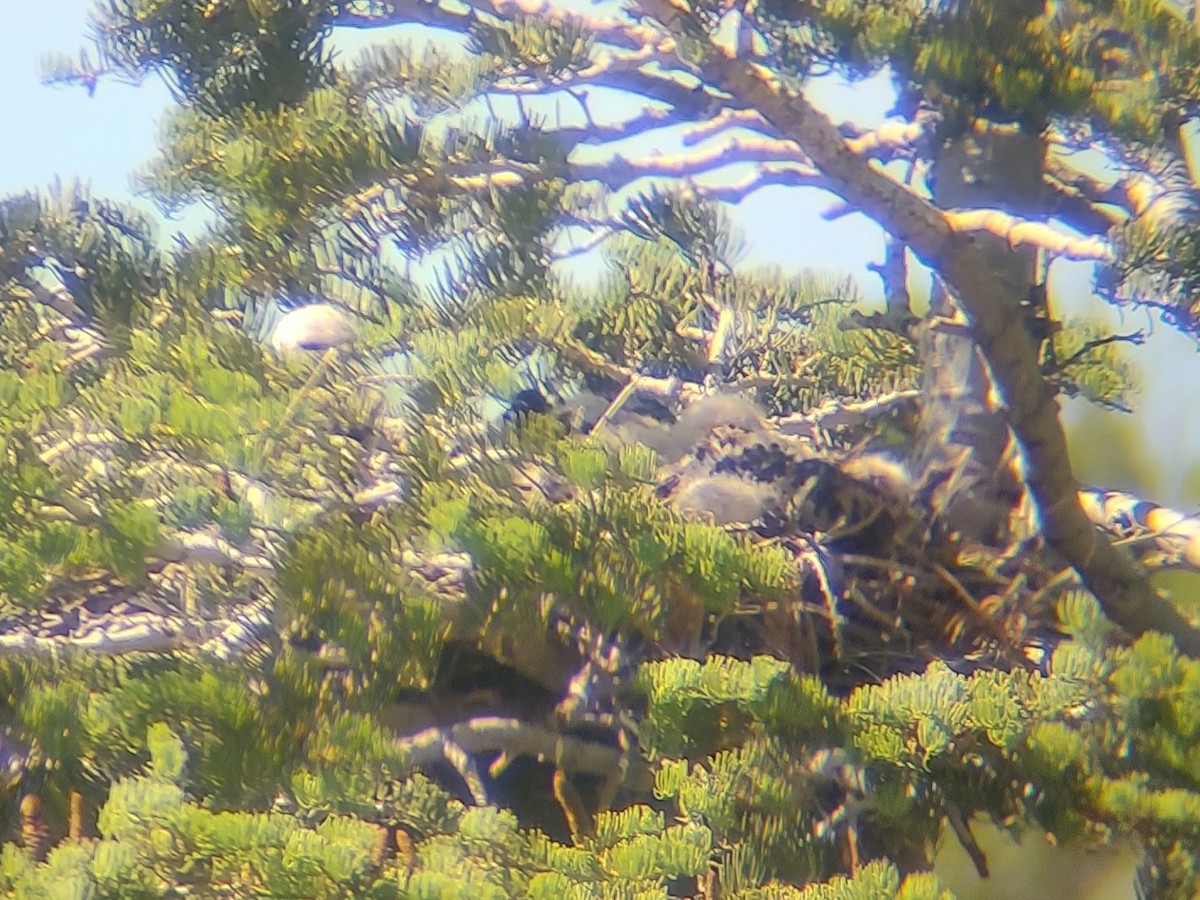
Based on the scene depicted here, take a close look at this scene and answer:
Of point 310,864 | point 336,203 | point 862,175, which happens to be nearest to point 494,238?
point 336,203

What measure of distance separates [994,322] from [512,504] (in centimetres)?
31

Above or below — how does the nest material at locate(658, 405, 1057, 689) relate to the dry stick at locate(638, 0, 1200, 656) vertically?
below

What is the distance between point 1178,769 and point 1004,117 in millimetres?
400

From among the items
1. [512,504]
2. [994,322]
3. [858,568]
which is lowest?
[858,568]

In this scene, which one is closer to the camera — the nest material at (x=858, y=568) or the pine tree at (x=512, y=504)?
the pine tree at (x=512, y=504)

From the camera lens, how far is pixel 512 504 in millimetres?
655

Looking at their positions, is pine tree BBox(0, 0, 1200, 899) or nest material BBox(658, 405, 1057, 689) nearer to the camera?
pine tree BBox(0, 0, 1200, 899)

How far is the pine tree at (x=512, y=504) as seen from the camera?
0.59 metres

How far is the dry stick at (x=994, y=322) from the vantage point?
64cm

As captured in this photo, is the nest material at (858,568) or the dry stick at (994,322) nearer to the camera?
the dry stick at (994,322)

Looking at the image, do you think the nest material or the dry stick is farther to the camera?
the nest material

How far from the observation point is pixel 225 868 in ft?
1.78

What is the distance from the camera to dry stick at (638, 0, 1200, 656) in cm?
64

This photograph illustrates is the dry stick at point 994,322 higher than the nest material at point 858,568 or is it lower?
higher
